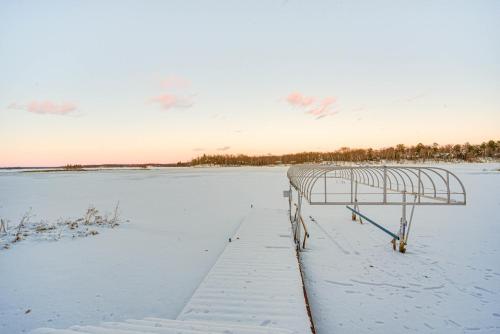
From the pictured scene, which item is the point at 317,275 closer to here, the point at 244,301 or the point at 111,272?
the point at 244,301

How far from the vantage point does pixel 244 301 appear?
5277mm

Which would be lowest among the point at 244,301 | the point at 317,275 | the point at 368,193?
the point at 317,275

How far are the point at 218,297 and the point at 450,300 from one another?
5132mm

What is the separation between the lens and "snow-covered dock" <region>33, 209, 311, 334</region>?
3500 millimetres

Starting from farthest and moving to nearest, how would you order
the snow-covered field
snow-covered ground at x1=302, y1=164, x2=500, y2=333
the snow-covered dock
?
the snow-covered field, snow-covered ground at x1=302, y1=164, x2=500, y2=333, the snow-covered dock

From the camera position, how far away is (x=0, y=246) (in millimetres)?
9406

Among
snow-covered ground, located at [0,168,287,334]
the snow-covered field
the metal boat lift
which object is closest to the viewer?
the snow-covered field

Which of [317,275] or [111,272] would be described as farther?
[111,272]

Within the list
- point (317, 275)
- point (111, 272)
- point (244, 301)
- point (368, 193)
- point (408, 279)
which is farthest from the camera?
point (368, 193)

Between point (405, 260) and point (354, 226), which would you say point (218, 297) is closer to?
point (405, 260)

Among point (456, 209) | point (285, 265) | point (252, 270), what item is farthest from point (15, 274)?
point (456, 209)

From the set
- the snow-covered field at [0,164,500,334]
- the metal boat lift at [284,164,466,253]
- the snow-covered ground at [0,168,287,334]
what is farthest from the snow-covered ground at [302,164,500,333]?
the snow-covered ground at [0,168,287,334]

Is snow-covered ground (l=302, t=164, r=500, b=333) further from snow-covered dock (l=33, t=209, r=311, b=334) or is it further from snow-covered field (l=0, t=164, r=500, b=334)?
snow-covered dock (l=33, t=209, r=311, b=334)

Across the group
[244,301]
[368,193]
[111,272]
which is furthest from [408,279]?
[111,272]
